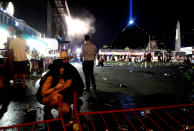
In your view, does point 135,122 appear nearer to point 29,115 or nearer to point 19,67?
point 29,115

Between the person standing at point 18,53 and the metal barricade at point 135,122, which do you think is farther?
the person standing at point 18,53

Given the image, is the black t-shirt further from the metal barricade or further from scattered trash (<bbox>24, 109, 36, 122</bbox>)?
scattered trash (<bbox>24, 109, 36, 122</bbox>)

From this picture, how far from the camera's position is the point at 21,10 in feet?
81.8

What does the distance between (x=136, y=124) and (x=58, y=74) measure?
173cm

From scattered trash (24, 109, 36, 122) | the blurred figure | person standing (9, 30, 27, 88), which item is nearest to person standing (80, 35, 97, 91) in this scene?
person standing (9, 30, 27, 88)

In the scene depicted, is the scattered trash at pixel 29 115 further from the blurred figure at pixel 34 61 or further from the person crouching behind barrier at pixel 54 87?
the blurred figure at pixel 34 61

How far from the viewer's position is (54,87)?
324 cm

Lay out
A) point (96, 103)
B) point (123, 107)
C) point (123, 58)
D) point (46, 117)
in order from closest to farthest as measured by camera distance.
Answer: point (46, 117), point (123, 107), point (96, 103), point (123, 58)

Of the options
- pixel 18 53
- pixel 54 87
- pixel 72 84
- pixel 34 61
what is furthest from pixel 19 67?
pixel 34 61

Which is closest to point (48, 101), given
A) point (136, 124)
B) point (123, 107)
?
point (136, 124)

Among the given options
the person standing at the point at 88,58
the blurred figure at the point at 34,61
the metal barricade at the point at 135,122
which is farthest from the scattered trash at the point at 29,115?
the blurred figure at the point at 34,61

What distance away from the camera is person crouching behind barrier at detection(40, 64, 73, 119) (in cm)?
314

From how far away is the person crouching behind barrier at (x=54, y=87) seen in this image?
3139 millimetres

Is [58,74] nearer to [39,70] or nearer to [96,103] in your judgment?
[96,103]
